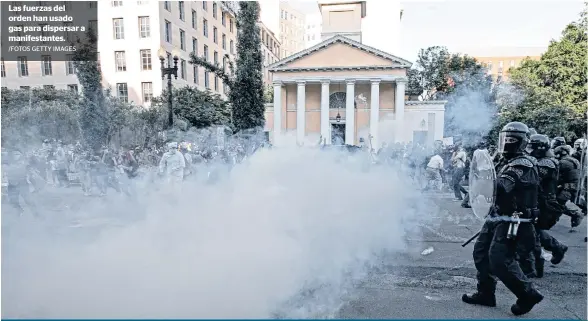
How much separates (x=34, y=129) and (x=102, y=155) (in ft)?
5.37

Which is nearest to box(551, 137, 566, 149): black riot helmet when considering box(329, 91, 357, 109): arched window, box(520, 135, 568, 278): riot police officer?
box(520, 135, 568, 278): riot police officer

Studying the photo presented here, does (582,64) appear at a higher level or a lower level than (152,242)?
higher

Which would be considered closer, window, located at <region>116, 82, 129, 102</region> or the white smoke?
the white smoke

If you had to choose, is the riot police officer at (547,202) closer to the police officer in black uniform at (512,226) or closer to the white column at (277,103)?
the police officer in black uniform at (512,226)

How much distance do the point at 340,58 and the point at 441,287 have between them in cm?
2581

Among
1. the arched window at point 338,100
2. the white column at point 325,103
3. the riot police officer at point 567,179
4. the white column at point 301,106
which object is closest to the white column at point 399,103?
the arched window at point 338,100

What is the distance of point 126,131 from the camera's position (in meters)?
11.7

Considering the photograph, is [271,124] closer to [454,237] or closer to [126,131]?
[126,131]

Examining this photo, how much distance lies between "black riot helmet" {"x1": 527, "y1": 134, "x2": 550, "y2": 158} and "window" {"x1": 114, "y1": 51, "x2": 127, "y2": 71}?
1260cm

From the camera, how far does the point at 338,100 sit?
96.2 ft

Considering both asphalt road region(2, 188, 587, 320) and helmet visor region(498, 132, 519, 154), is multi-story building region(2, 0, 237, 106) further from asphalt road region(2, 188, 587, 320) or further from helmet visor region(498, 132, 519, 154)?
helmet visor region(498, 132, 519, 154)

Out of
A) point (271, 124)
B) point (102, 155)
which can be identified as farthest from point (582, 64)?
point (102, 155)

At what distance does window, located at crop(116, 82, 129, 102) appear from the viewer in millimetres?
13875

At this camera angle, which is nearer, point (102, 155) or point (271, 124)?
point (102, 155)
